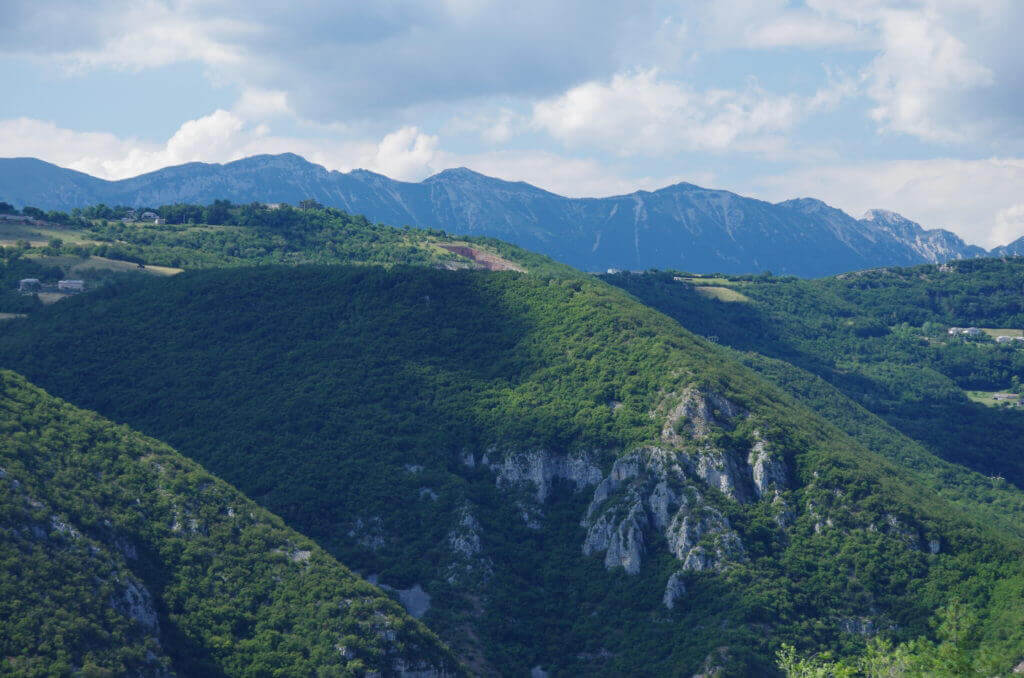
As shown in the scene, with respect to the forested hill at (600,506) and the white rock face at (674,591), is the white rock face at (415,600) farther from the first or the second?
the white rock face at (674,591)

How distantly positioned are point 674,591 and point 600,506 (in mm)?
22176

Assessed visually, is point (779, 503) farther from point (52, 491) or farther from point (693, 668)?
point (52, 491)

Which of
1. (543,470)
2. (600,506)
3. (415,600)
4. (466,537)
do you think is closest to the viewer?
(415,600)

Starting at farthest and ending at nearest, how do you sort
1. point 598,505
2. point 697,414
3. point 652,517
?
1. point 697,414
2. point 598,505
3. point 652,517

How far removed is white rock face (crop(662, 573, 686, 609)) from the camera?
149 metres

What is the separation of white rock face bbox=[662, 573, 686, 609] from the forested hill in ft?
0.66

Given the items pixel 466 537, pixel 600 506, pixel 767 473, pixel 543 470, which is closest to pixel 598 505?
pixel 600 506

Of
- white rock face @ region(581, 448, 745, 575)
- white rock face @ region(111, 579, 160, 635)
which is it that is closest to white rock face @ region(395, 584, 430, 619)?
white rock face @ region(581, 448, 745, 575)

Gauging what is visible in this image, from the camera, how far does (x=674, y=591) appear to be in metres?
150

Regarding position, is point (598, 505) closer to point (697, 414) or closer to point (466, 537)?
point (697, 414)

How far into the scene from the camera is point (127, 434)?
156m

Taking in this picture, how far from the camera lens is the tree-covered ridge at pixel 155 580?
114m

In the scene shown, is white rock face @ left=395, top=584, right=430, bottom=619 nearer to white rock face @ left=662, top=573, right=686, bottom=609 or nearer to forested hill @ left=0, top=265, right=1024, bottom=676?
forested hill @ left=0, top=265, right=1024, bottom=676

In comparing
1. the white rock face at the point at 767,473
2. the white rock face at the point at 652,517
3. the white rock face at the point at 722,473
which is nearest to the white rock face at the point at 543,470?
the white rock face at the point at 652,517
